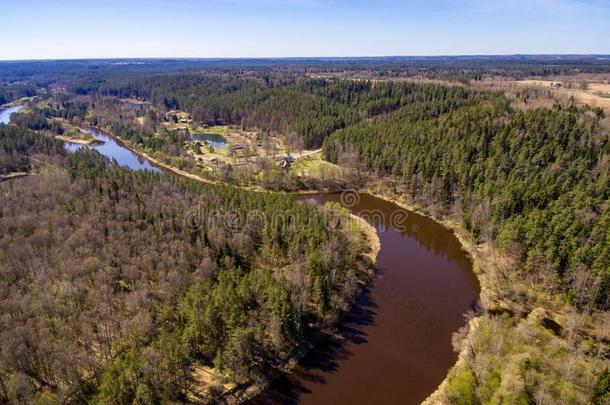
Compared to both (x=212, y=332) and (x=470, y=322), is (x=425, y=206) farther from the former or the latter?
(x=212, y=332)

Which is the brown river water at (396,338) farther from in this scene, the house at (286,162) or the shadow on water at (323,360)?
the house at (286,162)

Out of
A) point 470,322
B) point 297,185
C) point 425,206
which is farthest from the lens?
point 297,185

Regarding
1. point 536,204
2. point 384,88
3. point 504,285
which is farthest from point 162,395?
point 384,88

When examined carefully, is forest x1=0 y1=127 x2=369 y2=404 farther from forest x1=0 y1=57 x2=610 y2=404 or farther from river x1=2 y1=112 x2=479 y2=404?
river x1=2 y1=112 x2=479 y2=404

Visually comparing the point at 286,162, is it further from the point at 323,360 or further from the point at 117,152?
the point at 323,360

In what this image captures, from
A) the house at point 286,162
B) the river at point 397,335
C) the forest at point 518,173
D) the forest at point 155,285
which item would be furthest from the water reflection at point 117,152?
the river at point 397,335

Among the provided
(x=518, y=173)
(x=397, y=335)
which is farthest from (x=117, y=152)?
(x=518, y=173)
